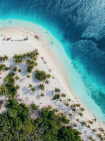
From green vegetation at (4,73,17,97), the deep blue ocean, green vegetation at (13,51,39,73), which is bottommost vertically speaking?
green vegetation at (4,73,17,97)

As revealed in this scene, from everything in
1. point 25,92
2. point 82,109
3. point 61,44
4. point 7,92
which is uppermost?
point 61,44

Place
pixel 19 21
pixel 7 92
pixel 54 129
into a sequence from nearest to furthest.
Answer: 1. pixel 54 129
2. pixel 7 92
3. pixel 19 21

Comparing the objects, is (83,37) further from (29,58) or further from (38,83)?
(38,83)

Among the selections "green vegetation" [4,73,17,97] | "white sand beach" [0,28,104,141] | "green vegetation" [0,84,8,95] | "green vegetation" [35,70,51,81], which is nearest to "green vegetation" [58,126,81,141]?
"white sand beach" [0,28,104,141]

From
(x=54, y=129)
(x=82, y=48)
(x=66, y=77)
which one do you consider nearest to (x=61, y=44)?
(x=82, y=48)

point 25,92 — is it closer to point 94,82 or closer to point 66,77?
point 66,77

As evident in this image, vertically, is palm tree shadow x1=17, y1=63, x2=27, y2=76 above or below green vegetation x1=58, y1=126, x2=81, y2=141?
above

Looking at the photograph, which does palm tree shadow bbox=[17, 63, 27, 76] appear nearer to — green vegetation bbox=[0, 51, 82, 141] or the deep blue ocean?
green vegetation bbox=[0, 51, 82, 141]

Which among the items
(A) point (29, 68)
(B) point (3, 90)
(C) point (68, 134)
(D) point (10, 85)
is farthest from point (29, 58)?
(C) point (68, 134)
